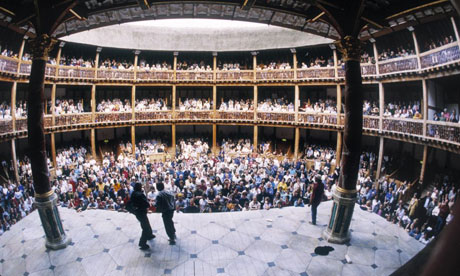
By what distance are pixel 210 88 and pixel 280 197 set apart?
48.3ft

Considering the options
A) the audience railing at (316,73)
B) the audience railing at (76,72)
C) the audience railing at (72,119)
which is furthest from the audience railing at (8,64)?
the audience railing at (316,73)

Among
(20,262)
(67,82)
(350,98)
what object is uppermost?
(67,82)

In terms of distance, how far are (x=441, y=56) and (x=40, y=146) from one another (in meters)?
16.8

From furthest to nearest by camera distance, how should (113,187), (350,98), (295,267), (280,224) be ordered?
(113,187), (280,224), (350,98), (295,267)

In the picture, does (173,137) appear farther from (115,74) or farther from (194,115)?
(115,74)

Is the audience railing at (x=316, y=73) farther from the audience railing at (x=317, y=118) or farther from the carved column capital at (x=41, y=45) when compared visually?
the carved column capital at (x=41, y=45)

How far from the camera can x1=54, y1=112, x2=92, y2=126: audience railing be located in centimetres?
1822

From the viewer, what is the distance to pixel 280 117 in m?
20.6

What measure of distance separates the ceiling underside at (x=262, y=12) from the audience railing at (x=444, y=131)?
5.26 meters

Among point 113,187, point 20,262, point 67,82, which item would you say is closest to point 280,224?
point 20,262

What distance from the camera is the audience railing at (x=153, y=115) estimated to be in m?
21.2

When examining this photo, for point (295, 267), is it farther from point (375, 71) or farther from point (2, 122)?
point (2, 122)

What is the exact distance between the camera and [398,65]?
49.5ft

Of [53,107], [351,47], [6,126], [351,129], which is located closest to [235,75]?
[53,107]
